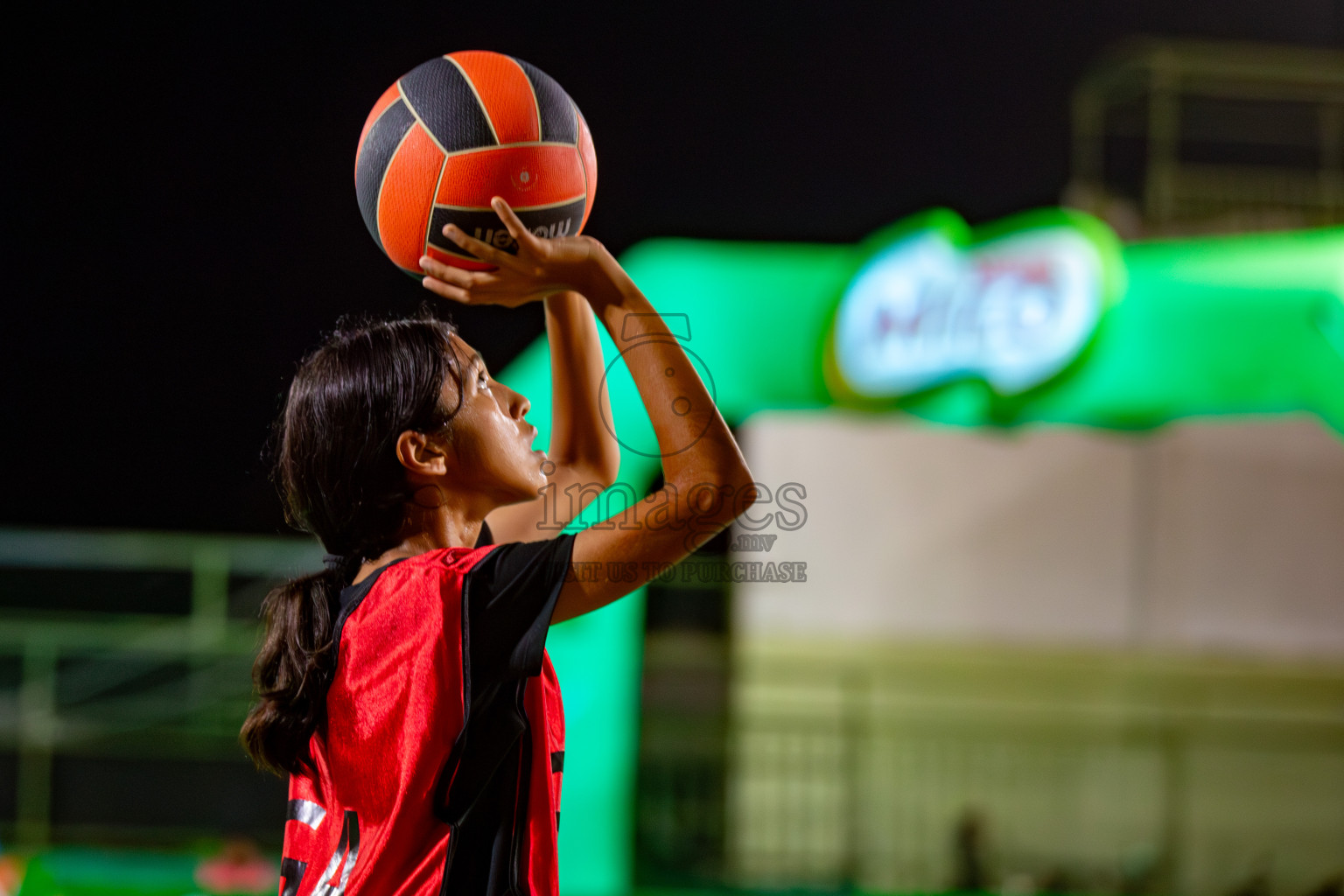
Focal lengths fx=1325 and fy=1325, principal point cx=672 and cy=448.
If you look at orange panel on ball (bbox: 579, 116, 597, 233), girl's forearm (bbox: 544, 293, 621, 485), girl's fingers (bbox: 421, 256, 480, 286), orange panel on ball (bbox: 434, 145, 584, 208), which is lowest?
girl's forearm (bbox: 544, 293, 621, 485)

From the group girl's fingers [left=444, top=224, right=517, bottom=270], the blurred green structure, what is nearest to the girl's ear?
girl's fingers [left=444, top=224, right=517, bottom=270]

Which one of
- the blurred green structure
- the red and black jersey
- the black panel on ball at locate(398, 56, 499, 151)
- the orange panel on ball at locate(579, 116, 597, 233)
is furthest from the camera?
the blurred green structure

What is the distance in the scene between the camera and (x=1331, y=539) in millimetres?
7719

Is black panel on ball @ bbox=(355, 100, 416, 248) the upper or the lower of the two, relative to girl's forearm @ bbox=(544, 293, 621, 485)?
upper

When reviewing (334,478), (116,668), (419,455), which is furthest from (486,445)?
(116,668)

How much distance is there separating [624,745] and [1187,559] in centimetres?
406

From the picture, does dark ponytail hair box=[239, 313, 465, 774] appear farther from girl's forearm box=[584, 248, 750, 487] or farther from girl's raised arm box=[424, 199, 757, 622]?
girl's forearm box=[584, 248, 750, 487]

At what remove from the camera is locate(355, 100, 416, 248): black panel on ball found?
196 cm

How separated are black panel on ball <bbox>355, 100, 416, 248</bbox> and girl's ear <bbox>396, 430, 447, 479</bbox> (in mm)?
428

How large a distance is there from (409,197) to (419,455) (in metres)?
0.43

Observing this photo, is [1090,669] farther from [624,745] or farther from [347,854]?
[347,854]

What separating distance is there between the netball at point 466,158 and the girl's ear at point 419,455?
0.27 metres

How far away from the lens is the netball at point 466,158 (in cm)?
187

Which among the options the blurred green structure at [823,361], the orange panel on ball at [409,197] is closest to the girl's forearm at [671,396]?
the orange panel on ball at [409,197]
